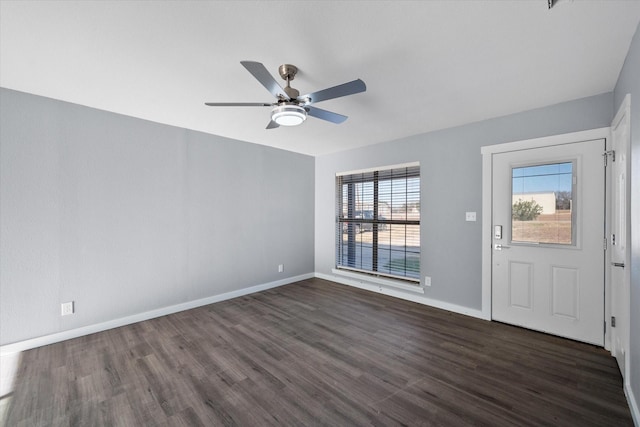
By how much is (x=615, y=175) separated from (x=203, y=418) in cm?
387

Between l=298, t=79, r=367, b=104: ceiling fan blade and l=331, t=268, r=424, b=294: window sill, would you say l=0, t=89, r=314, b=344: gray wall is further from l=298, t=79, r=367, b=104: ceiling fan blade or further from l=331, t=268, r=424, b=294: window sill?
l=298, t=79, r=367, b=104: ceiling fan blade

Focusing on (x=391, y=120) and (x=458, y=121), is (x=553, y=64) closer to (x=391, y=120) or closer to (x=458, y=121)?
(x=458, y=121)

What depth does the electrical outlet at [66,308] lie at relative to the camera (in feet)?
9.27

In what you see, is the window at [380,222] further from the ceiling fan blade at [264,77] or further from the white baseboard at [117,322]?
the ceiling fan blade at [264,77]

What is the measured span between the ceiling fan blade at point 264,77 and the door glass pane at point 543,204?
278 cm

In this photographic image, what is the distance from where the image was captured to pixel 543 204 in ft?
9.56

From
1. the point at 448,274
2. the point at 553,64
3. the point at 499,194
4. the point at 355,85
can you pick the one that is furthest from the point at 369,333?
the point at 553,64

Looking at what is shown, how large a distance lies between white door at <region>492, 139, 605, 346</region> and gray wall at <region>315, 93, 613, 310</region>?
0.21m

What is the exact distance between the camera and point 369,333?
2977mm

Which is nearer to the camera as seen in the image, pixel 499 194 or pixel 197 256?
pixel 499 194

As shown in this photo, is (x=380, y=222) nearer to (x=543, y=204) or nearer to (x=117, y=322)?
(x=543, y=204)

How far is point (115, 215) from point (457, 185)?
13.9ft

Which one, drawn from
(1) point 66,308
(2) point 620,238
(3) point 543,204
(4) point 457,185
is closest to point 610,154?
(3) point 543,204

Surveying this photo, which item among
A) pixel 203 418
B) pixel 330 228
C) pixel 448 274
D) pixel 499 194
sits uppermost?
→ pixel 499 194
